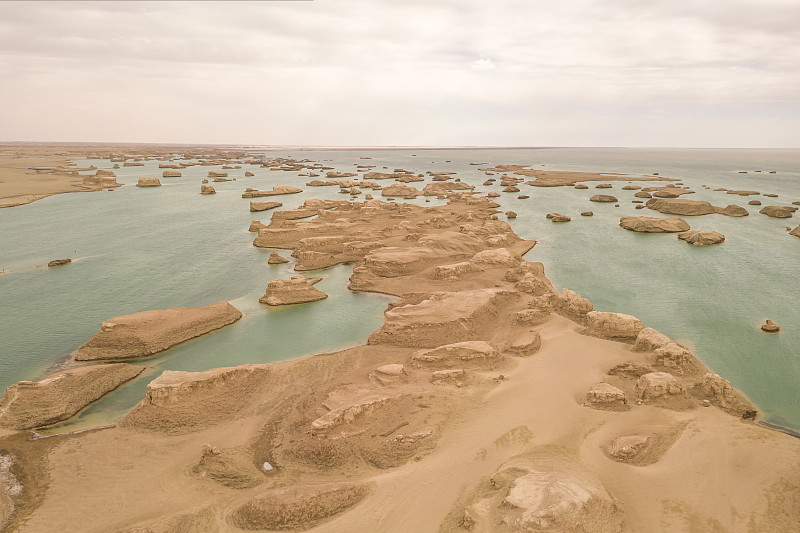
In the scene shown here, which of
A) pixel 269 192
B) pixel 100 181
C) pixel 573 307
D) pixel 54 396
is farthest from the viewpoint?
pixel 100 181

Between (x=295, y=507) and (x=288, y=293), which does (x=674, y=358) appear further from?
(x=288, y=293)

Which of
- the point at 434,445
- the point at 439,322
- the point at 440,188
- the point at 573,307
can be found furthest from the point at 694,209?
the point at 434,445

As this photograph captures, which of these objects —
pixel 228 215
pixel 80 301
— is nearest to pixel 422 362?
pixel 80 301

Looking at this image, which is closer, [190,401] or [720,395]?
[720,395]

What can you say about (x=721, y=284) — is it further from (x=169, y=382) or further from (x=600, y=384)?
(x=169, y=382)

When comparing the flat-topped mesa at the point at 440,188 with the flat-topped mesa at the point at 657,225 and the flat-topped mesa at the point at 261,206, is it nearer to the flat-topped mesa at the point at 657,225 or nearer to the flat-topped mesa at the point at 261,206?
the flat-topped mesa at the point at 261,206

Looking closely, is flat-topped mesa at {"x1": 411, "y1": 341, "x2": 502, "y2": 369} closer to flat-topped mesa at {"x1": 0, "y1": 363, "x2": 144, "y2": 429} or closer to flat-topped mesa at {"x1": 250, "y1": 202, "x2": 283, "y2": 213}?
flat-topped mesa at {"x1": 0, "y1": 363, "x2": 144, "y2": 429}

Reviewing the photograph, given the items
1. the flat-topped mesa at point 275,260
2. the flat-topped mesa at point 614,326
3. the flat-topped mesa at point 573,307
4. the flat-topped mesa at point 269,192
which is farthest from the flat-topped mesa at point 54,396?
the flat-topped mesa at point 269,192
